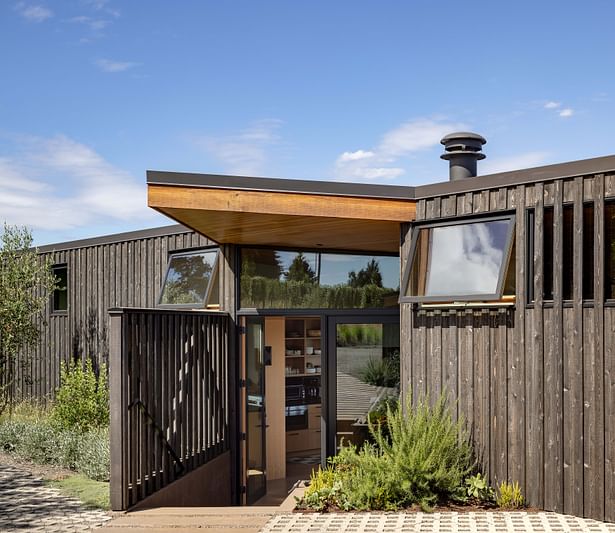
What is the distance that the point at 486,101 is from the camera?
1043 centimetres

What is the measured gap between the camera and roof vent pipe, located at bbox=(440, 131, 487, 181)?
830cm

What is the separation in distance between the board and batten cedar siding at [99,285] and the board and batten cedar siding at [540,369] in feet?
11.5

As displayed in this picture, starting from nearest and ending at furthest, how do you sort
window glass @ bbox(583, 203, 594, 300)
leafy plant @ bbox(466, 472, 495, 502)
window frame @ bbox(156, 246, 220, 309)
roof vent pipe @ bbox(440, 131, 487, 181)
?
A: window glass @ bbox(583, 203, 594, 300) → leafy plant @ bbox(466, 472, 495, 502) → roof vent pipe @ bbox(440, 131, 487, 181) → window frame @ bbox(156, 246, 220, 309)

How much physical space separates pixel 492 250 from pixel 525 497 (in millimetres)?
2340

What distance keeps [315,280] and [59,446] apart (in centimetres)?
400

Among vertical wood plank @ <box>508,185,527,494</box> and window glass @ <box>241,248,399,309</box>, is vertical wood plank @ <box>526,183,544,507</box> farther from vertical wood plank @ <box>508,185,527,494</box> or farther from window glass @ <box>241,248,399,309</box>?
window glass @ <box>241,248,399,309</box>

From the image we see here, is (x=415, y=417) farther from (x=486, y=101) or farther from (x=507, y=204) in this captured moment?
(x=486, y=101)

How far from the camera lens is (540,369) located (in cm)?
680

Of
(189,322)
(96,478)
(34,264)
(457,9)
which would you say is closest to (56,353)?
(34,264)

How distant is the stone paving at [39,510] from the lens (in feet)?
21.4

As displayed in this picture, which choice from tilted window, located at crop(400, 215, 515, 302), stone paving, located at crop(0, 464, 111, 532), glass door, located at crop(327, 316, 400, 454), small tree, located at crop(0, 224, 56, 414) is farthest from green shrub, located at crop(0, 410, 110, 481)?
tilted window, located at crop(400, 215, 515, 302)

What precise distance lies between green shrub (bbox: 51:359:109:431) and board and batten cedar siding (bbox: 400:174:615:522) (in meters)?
5.54

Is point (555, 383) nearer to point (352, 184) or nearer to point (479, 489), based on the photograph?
point (479, 489)

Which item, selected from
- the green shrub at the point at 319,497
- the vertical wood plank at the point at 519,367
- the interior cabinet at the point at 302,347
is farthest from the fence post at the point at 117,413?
the interior cabinet at the point at 302,347
